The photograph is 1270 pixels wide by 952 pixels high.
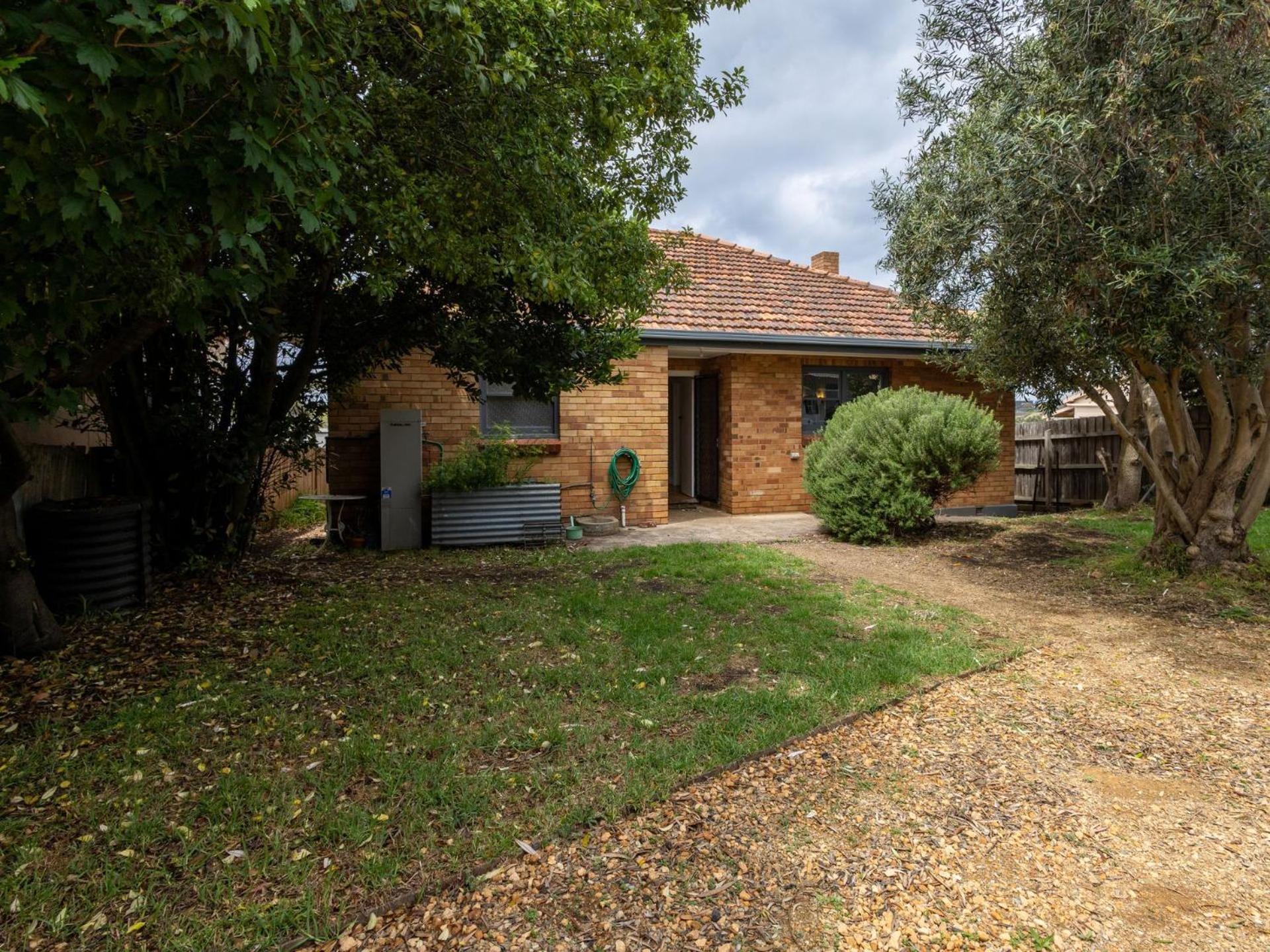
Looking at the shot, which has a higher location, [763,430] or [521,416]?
[521,416]

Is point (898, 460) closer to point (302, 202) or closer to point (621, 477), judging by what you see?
point (621, 477)

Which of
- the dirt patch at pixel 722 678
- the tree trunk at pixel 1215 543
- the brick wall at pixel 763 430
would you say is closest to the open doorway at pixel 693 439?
the brick wall at pixel 763 430

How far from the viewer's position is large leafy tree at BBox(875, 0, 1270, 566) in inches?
186

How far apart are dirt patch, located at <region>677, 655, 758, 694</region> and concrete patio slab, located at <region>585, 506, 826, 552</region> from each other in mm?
3987

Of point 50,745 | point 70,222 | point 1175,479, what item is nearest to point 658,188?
point 70,222

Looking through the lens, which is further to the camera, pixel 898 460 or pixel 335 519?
pixel 335 519

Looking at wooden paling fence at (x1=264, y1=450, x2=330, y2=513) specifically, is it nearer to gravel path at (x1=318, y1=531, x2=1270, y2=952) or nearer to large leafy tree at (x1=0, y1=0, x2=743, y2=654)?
large leafy tree at (x1=0, y1=0, x2=743, y2=654)

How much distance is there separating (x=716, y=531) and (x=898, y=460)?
2.62 meters

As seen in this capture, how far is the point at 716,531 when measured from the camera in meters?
9.61

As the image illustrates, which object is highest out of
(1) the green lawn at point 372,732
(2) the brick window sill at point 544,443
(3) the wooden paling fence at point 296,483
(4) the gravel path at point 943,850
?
(2) the brick window sill at point 544,443

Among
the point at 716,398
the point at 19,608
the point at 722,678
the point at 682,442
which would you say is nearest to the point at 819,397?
the point at 716,398

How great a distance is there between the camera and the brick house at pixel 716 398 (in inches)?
365

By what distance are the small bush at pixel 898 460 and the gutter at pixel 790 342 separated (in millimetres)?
1925

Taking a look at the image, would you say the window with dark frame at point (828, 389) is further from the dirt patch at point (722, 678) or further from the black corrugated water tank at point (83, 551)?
the black corrugated water tank at point (83, 551)
